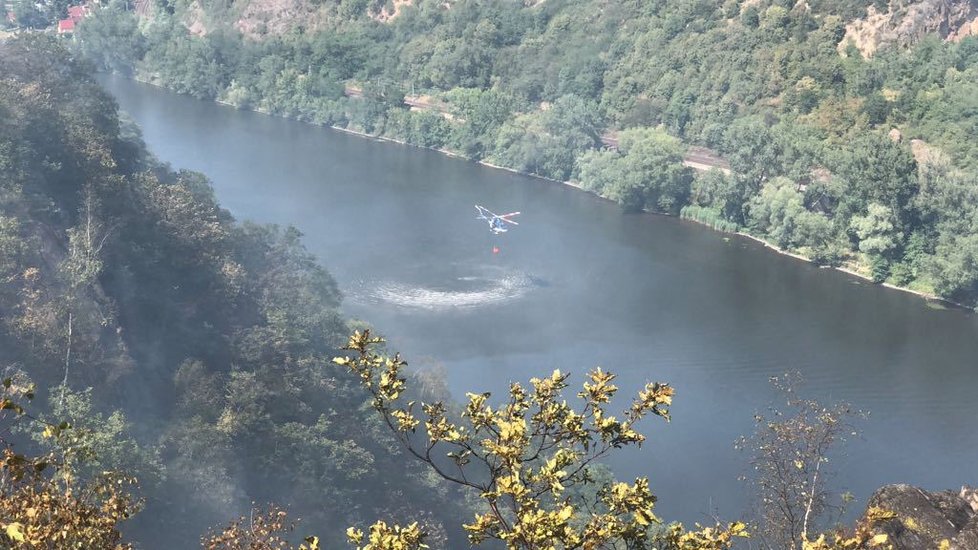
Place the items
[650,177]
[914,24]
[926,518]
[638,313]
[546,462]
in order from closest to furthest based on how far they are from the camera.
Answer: [546,462] < [926,518] < [638,313] < [650,177] < [914,24]

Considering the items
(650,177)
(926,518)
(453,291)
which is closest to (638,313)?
(453,291)

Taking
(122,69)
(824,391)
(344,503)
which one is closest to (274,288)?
(344,503)

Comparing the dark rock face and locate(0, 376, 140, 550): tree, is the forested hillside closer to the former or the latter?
locate(0, 376, 140, 550): tree

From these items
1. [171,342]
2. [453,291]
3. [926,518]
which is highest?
[926,518]

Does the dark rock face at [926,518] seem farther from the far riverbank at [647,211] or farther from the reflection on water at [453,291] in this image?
the far riverbank at [647,211]

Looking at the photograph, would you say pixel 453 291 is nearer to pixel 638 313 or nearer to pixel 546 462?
pixel 638 313

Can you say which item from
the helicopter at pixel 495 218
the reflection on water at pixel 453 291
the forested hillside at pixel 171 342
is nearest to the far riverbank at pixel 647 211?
the helicopter at pixel 495 218
